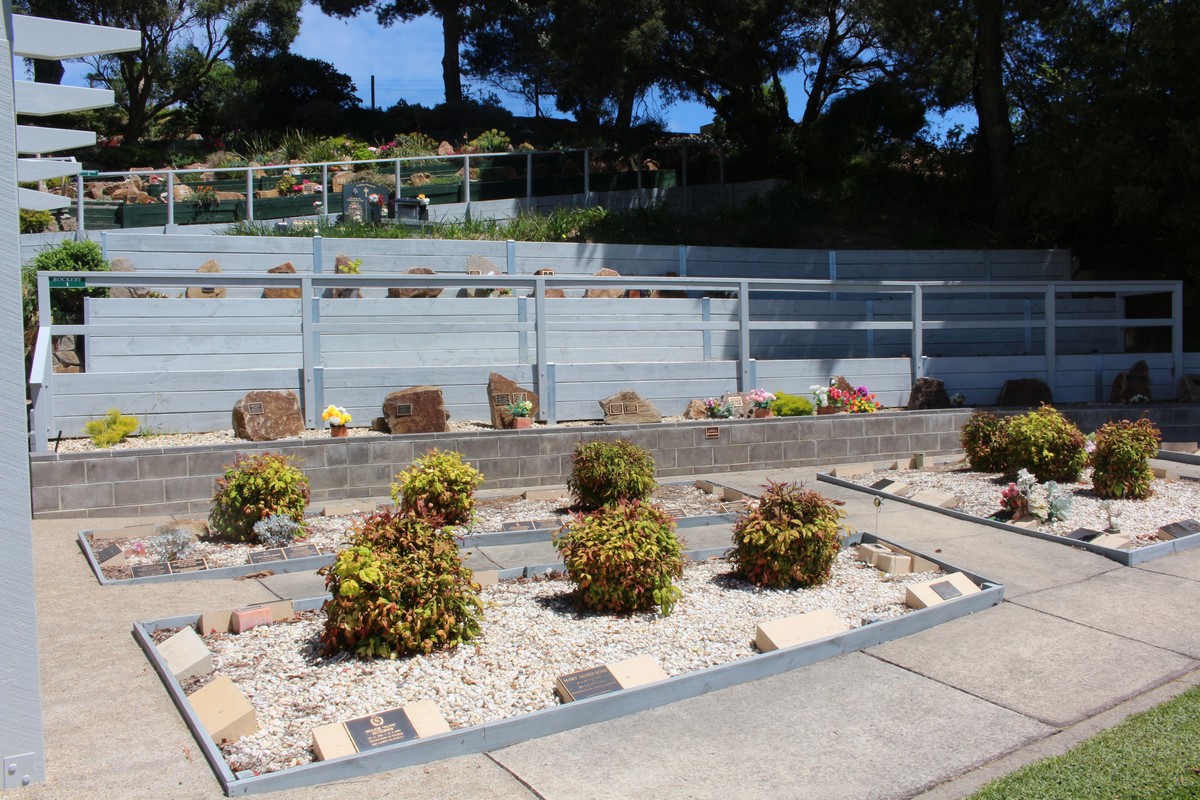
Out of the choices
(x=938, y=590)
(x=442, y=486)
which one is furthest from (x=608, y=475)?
(x=938, y=590)

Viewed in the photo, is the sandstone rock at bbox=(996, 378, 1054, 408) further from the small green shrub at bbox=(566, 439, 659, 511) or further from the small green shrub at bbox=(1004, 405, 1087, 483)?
the small green shrub at bbox=(566, 439, 659, 511)

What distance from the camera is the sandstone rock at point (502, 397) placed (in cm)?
1127

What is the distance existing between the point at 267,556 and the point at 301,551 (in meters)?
0.25

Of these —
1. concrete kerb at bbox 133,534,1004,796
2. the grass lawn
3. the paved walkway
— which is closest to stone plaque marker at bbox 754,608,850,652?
concrete kerb at bbox 133,534,1004,796

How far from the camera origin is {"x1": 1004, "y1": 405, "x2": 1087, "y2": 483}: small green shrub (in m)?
10.1

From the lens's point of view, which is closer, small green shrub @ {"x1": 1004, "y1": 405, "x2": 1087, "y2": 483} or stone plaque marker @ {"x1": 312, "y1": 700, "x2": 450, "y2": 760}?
stone plaque marker @ {"x1": 312, "y1": 700, "x2": 450, "y2": 760}

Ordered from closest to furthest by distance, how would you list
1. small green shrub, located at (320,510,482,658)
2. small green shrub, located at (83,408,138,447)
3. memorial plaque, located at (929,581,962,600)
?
small green shrub, located at (320,510,482,658) → memorial plaque, located at (929,581,962,600) → small green shrub, located at (83,408,138,447)

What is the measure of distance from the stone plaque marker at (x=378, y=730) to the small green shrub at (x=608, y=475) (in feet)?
14.2

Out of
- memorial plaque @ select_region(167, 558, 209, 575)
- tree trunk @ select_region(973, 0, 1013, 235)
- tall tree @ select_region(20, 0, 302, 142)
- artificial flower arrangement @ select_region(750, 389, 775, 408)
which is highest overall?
tall tree @ select_region(20, 0, 302, 142)

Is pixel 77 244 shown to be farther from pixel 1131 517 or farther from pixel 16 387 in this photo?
pixel 1131 517

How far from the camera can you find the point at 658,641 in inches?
221

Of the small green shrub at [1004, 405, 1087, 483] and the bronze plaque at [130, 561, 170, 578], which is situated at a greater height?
the small green shrub at [1004, 405, 1087, 483]

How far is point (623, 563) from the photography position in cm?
587

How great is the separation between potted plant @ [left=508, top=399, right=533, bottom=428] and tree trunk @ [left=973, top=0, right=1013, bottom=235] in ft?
43.6
